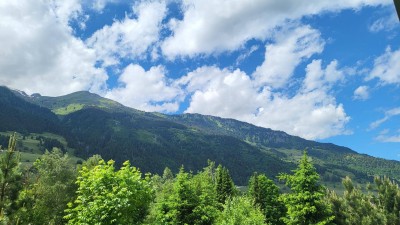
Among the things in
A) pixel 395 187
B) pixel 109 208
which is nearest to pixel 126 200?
pixel 109 208

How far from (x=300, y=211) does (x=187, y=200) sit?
49.5 feet

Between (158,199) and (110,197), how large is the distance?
35.5 meters

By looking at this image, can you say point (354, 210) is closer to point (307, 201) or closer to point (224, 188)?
point (224, 188)

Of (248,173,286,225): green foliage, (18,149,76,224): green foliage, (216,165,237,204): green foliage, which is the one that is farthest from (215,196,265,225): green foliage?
(216,165,237,204): green foliage

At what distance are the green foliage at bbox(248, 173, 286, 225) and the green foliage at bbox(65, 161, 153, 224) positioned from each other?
51.7 m

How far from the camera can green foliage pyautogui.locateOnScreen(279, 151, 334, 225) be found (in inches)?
1785

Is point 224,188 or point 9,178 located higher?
point 224,188

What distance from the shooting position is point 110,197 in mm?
25453

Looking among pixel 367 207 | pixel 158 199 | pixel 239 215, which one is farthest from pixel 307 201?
pixel 367 207

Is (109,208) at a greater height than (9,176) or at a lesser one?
lesser

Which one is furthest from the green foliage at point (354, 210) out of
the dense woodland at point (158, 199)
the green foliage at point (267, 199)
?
the green foliage at point (267, 199)

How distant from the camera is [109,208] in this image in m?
24.9

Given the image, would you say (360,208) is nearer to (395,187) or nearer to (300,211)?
(395,187)

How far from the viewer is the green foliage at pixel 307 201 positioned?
45.3 m
